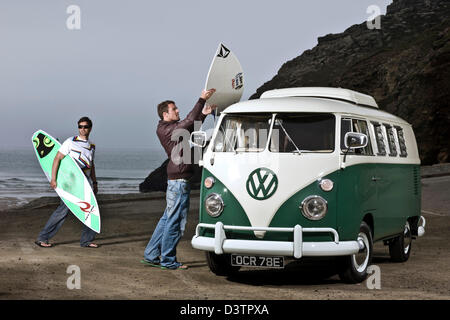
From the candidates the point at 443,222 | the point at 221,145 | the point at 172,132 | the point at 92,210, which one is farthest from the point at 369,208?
the point at 443,222

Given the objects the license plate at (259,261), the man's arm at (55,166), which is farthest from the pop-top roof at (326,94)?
the man's arm at (55,166)

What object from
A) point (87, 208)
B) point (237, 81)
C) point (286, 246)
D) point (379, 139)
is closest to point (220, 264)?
point (286, 246)

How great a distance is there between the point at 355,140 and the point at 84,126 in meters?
5.01

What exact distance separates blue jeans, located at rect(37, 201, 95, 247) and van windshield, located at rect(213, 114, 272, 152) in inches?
151

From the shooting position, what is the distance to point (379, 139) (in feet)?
34.5

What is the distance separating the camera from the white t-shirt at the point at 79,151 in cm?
1206

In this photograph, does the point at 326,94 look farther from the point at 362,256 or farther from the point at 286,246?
the point at 286,246

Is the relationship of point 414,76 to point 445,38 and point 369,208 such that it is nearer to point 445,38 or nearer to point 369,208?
point 445,38

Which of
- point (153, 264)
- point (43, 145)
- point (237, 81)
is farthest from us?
point (43, 145)

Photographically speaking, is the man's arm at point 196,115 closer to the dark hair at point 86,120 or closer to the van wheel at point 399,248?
the dark hair at point 86,120

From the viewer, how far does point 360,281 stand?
9.44m

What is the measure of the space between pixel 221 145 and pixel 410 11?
421 ft

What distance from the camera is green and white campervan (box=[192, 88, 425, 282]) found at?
8.73m
